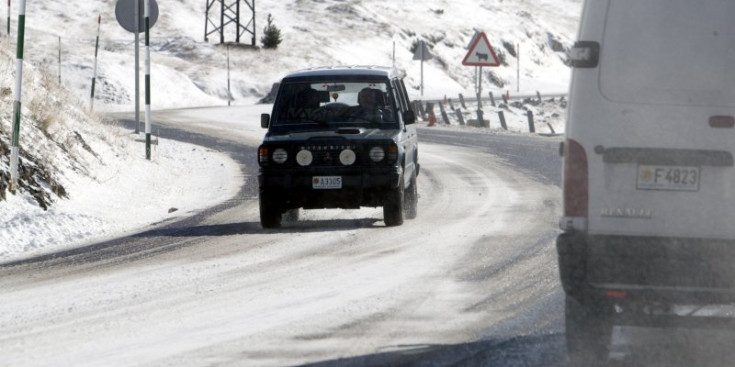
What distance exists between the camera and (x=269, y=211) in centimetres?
1523

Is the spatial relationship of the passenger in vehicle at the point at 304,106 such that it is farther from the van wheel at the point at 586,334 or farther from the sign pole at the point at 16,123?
the van wheel at the point at 586,334

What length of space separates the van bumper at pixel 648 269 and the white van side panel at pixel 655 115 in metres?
0.07

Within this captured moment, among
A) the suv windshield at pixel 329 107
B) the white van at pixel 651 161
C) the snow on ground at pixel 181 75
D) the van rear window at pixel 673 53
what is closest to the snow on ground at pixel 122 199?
the snow on ground at pixel 181 75

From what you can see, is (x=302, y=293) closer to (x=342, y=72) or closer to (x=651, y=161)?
(x=651, y=161)

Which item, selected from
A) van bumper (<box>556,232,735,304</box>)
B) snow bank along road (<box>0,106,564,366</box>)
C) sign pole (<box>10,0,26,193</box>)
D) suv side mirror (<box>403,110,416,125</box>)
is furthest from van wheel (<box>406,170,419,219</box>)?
van bumper (<box>556,232,735,304</box>)

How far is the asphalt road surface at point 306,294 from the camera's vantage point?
7977mm

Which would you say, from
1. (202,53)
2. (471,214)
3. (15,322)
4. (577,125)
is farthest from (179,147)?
(202,53)

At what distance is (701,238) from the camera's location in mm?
7090

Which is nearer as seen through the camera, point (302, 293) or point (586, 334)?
point (586, 334)

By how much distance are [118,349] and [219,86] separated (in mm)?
55356

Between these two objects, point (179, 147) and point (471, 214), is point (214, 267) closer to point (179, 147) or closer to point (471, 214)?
point (471, 214)

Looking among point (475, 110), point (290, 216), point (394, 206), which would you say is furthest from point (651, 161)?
point (475, 110)

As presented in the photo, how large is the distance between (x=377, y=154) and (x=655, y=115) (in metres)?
8.19

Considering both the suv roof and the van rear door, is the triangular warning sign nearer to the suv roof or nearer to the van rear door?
the suv roof
